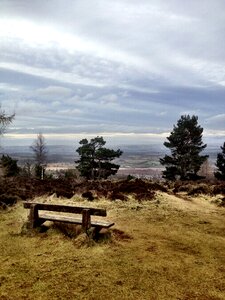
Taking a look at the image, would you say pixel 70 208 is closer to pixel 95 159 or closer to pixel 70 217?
pixel 70 217

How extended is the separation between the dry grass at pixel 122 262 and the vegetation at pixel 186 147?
124 ft

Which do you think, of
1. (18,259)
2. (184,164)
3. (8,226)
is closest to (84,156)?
(184,164)

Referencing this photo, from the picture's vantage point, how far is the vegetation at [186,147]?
5022 cm

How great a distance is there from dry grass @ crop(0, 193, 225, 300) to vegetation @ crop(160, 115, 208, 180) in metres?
37.8

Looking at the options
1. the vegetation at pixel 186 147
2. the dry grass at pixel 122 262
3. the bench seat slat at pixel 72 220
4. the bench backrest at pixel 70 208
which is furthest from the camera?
the vegetation at pixel 186 147

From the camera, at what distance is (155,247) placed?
959 cm

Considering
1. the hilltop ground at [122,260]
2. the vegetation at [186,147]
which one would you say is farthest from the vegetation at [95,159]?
the hilltop ground at [122,260]

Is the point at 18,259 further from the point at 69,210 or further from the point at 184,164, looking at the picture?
the point at 184,164

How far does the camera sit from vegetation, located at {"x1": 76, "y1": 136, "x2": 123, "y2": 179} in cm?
5244

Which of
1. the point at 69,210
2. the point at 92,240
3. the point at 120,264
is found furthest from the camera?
the point at 69,210

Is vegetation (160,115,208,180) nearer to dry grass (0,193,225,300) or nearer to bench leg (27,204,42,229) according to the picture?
dry grass (0,193,225,300)

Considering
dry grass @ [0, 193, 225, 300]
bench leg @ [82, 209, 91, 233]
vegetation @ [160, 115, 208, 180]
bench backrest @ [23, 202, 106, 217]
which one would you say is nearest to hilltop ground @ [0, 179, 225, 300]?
dry grass @ [0, 193, 225, 300]

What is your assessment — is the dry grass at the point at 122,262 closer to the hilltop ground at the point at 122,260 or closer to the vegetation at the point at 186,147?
the hilltop ground at the point at 122,260

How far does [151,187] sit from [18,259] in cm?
1102
